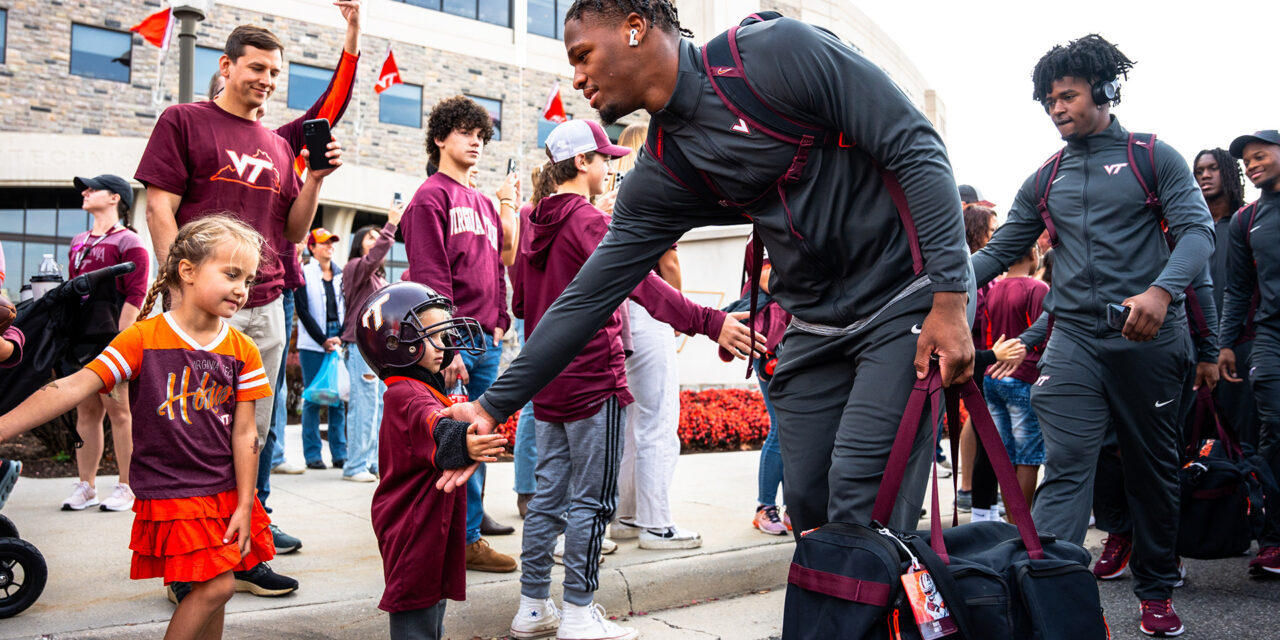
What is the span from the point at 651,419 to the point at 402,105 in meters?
22.4

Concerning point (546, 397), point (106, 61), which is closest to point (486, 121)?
point (546, 397)

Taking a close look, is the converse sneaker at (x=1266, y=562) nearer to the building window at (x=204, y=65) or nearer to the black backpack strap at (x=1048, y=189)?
the black backpack strap at (x=1048, y=189)

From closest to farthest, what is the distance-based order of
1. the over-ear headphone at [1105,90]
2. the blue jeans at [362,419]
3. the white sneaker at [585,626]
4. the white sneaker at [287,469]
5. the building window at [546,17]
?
the white sneaker at [585,626] → the over-ear headphone at [1105,90] → the blue jeans at [362,419] → the white sneaker at [287,469] → the building window at [546,17]

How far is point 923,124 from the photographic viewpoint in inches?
93.3

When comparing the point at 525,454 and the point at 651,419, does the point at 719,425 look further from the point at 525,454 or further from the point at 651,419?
the point at 651,419

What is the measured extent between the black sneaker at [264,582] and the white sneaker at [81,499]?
243 centimetres

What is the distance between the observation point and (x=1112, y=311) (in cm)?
387

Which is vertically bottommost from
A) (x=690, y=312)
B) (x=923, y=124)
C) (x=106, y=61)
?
(x=690, y=312)

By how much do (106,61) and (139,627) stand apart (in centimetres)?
2203

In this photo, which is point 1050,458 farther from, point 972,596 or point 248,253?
point 248,253

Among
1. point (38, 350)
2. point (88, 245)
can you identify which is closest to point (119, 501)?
point (88, 245)

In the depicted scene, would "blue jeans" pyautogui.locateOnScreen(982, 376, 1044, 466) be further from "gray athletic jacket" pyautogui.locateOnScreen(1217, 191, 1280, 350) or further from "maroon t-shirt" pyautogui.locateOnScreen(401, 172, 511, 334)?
"maroon t-shirt" pyautogui.locateOnScreen(401, 172, 511, 334)

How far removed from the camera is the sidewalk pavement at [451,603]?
356 cm

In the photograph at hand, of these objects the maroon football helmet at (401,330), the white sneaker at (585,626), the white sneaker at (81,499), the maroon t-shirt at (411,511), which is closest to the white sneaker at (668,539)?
the white sneaker at (585,626)
